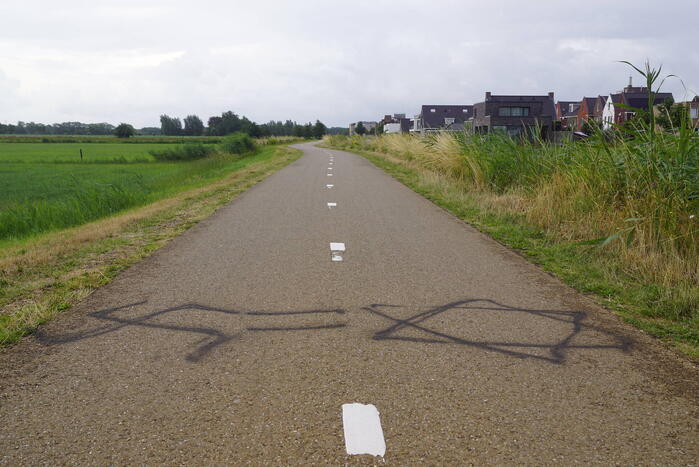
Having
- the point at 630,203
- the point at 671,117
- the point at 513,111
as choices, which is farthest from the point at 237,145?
the point at 630,203

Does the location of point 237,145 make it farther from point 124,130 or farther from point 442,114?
point 442,114

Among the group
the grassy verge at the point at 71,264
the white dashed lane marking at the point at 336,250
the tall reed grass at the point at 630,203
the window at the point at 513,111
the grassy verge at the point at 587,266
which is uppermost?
the window at the point at 513,111

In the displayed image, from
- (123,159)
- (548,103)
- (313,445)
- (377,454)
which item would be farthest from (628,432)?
(548,103)

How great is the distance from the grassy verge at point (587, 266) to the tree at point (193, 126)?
130m

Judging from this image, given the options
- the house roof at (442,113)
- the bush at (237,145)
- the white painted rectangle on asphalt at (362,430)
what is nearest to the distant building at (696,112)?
the white painted rectangle on asphalt at (362,430)

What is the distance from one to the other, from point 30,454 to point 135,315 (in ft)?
6.83

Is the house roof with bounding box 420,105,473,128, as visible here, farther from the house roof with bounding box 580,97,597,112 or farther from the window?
the window

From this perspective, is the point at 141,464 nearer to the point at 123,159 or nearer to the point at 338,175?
the point at 338,175

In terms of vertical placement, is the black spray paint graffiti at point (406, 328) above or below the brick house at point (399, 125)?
below

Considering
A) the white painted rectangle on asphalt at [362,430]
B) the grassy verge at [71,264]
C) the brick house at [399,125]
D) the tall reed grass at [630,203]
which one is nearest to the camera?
the white painted rectangle on asphalt at [362,430]

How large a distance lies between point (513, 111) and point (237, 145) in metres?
35.8

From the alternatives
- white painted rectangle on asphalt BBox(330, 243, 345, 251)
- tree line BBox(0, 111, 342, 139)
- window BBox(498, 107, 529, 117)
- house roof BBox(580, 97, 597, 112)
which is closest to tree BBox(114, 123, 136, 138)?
tree line BBox(0, 111, 342, 139)

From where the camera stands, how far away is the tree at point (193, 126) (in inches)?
5217

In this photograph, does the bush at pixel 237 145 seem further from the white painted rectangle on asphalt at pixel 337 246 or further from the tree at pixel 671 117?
the tree at pixel 671 117
